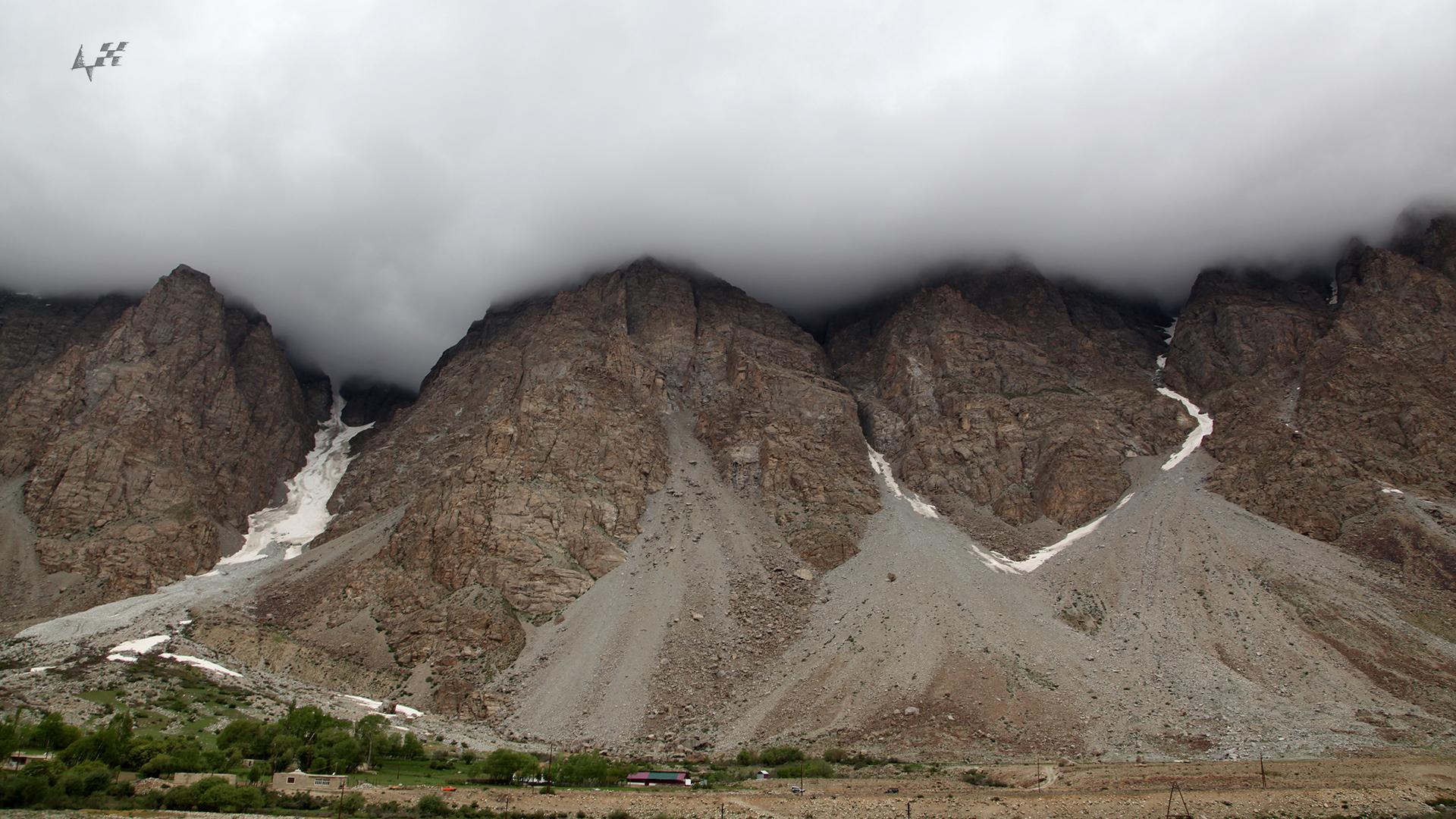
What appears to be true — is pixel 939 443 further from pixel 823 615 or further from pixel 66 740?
pixel 66 740

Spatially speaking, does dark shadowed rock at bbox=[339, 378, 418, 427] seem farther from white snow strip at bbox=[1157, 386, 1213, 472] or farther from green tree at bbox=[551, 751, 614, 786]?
white snow strip at bbox=[1157, 386, 1213, 472]

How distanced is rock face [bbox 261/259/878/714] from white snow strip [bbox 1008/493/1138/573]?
804 inches

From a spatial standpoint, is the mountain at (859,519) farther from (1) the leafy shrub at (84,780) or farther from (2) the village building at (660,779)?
(1) the leafy shrub at (84,780)

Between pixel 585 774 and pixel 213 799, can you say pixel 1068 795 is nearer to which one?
pixel 585 774

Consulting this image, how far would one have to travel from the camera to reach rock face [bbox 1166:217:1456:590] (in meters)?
81.6

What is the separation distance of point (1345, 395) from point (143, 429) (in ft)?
560

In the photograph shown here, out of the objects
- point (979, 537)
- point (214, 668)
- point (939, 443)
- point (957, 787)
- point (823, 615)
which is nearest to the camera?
point (957, 787)

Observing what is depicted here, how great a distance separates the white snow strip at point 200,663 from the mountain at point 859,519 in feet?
7.09

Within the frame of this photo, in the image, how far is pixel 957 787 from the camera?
48.8 meters

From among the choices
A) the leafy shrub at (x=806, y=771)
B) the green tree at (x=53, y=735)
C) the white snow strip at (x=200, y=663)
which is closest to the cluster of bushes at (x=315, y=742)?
the green tree at (x=53, y=735)

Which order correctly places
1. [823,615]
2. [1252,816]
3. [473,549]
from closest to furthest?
[1252,816] → [823,615] → [473,549]

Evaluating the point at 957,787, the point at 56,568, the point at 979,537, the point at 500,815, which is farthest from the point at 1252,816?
the point at 56,568

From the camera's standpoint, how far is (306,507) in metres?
138

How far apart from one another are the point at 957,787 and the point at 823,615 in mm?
35734
